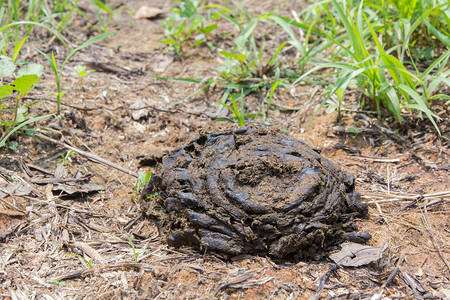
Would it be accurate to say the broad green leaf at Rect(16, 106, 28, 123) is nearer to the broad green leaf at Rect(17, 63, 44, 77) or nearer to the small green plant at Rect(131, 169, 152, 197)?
the broad green leaf at Rect(17, 63, 44, 77)

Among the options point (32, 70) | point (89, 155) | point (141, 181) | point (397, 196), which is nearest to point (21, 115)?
point (32, 70)

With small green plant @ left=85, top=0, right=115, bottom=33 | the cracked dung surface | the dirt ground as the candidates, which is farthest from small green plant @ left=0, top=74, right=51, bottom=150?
small green plant @ left=85, top=0, right=115, bottom=33

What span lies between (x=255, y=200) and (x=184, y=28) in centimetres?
246

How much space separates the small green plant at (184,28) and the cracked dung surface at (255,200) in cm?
175

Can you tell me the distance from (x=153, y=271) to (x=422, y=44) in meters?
2.90

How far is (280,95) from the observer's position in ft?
10.7

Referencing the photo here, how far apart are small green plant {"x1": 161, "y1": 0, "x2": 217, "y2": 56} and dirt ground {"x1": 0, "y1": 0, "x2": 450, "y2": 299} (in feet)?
0.50

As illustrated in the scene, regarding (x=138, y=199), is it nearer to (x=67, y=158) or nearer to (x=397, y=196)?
(x=67, y=158)

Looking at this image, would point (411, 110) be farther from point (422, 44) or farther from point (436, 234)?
point (436, 234)

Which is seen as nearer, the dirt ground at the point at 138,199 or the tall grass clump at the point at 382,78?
the dirt ground at the point at 138,199

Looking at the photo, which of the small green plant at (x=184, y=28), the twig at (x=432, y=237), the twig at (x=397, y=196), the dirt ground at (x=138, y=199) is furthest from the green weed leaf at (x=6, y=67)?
the twig at (x=432, y=237)

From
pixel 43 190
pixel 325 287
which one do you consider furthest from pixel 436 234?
pixel 43 190

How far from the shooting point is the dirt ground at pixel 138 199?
5.73 feet

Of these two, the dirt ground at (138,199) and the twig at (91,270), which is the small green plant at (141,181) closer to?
the dirt ground at (138,199)
